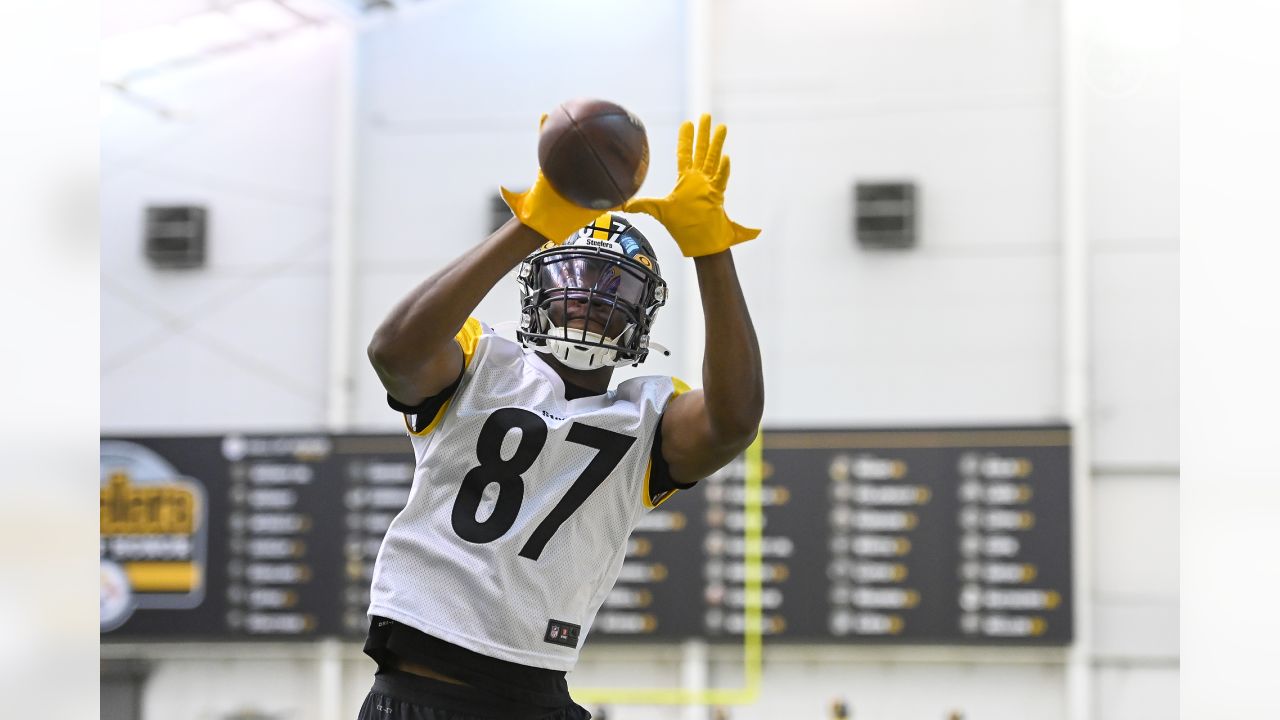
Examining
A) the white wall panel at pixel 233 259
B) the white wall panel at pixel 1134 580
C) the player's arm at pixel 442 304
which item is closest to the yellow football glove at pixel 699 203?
the player's arm at pixel 442 304

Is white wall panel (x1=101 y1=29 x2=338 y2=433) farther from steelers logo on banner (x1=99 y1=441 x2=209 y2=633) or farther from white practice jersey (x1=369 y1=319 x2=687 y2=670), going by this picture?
white practice jersey (x1=369 y1=319 x2=687 y2=670)

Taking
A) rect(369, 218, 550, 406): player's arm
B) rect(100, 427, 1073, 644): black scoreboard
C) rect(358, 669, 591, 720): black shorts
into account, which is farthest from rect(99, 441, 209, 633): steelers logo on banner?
rect(369, 218, 550, 406): player's arm

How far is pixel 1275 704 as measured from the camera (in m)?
1.37

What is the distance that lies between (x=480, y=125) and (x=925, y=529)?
285 centimetres

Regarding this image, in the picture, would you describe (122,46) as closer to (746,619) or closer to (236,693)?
(236,693)

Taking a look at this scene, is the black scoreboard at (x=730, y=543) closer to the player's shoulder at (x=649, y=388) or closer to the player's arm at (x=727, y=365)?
the player's shoulder at (x=649, y=388)

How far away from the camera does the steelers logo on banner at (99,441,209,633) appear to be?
5.99 metres

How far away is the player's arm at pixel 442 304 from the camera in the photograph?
192cm

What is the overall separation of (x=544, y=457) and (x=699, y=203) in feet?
1.71

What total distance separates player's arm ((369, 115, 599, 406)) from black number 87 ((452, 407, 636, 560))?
27 cm

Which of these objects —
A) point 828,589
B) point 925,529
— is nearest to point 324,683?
point 828,589

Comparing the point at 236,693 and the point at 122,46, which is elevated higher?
the point at 122,46

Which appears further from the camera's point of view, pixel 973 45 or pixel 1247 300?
pixel 973 45

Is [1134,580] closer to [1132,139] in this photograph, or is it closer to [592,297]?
[1132,139]
